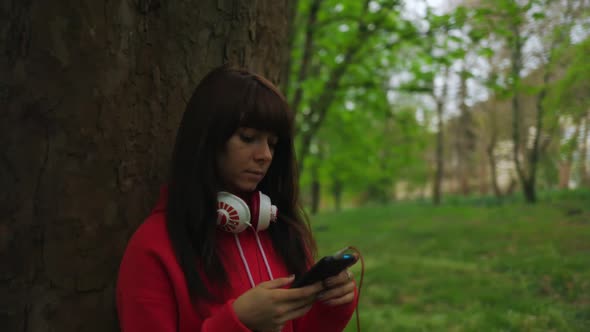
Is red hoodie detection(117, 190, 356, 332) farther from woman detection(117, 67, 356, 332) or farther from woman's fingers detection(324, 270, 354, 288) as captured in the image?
woman's fingers detection(324, 270, 354, 288)

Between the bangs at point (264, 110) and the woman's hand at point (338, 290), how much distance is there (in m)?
0.59

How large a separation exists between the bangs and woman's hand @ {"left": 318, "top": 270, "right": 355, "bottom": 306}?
589mm

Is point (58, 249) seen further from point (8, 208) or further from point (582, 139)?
point (582, 139)

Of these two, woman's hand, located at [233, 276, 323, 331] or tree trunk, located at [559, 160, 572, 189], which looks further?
tree trunk, located at [559, 160, 572, 189]

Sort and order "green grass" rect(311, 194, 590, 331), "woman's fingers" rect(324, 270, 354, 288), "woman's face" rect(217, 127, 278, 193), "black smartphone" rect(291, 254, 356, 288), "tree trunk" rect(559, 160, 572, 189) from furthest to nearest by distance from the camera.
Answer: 1. "tree trunk" rect(559, 160, 572, 189)
2. "green grass" rect(311, 194, 590, 331)
3. "woman's face" rect(217, 127, 278, 193)
4. "woman's fingers" rect(324, 270, 354, 288)
5. "black smartphone" rect(291, 254, 356, 288)

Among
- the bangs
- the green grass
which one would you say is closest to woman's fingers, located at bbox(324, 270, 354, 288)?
the bangs

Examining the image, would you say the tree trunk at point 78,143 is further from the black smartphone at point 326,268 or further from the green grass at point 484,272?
the green grass at point 484,272

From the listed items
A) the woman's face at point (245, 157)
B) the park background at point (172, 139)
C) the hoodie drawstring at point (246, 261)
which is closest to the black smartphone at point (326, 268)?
the hoodie drawstring at point (246, 261)

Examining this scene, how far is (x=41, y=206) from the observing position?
176 cm

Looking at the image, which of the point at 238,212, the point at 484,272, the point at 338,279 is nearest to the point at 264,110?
the point at 238,212

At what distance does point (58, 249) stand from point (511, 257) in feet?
21.5

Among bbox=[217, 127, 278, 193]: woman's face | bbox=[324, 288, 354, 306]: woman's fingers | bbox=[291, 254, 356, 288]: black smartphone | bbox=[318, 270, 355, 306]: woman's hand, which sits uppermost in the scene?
bbox=[217, 127, 278, 193]: woman's face

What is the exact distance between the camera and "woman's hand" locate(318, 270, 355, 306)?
5.37 ft

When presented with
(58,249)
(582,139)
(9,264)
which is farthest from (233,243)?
(582,139)
